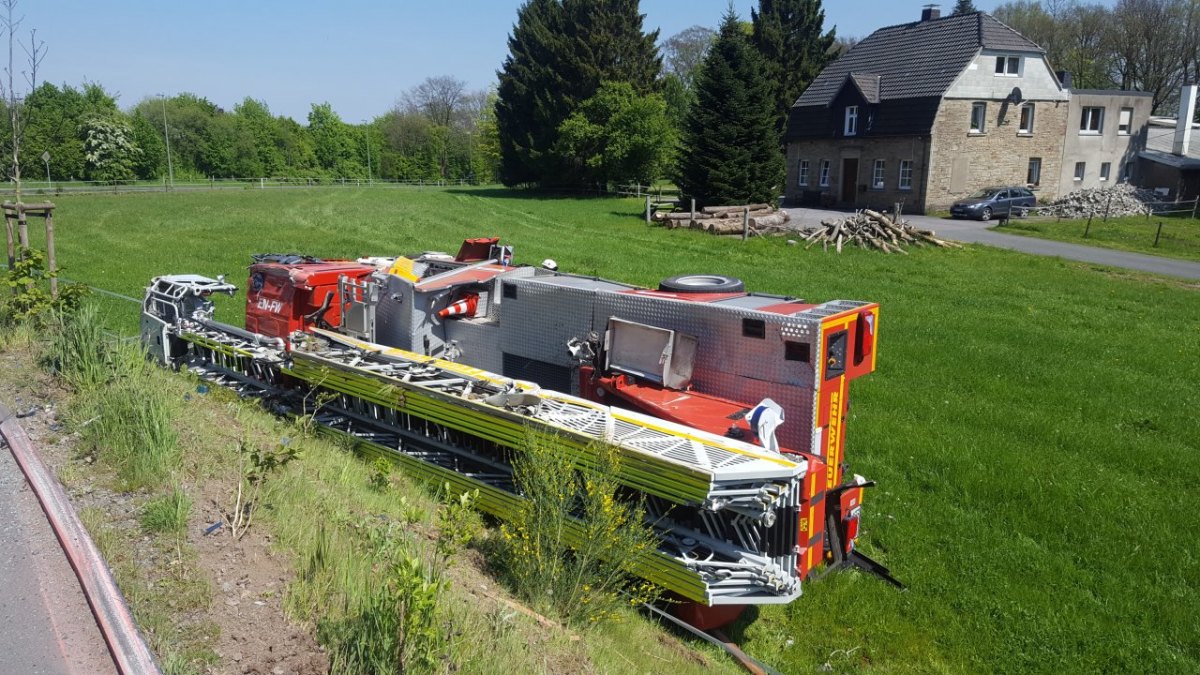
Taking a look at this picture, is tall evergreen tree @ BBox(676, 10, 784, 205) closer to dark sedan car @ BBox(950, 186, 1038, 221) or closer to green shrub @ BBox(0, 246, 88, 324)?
dark sedan car @ BBox(950, 186, 1038, 221)

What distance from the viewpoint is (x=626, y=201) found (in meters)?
48.8

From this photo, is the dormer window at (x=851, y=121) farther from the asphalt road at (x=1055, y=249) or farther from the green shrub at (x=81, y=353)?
the green shrub at (x=81, y=353)

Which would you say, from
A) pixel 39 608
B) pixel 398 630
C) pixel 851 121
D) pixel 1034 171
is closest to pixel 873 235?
pixel 851 121

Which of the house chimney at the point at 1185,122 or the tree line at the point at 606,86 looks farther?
the tree line at the point at 606,86

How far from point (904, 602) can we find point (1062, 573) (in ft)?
4.41

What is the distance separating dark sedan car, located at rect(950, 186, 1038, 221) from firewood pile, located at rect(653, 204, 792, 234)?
873cm

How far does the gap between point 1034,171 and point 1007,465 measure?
119ft

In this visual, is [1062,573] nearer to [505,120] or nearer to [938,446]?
[938,446]

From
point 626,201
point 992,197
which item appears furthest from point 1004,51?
point 626,201

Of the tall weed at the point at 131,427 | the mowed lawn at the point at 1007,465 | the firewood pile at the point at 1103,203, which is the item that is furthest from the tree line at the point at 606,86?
the tall weed at the point at 131,427

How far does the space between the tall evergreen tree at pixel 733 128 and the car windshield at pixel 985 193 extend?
30.2 ft

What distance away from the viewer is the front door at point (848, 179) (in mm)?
40344

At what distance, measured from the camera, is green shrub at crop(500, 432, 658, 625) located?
4984 mm

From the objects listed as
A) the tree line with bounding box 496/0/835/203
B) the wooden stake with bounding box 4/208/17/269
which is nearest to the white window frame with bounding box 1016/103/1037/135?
the tree line with bounding box 496/0/835/203
